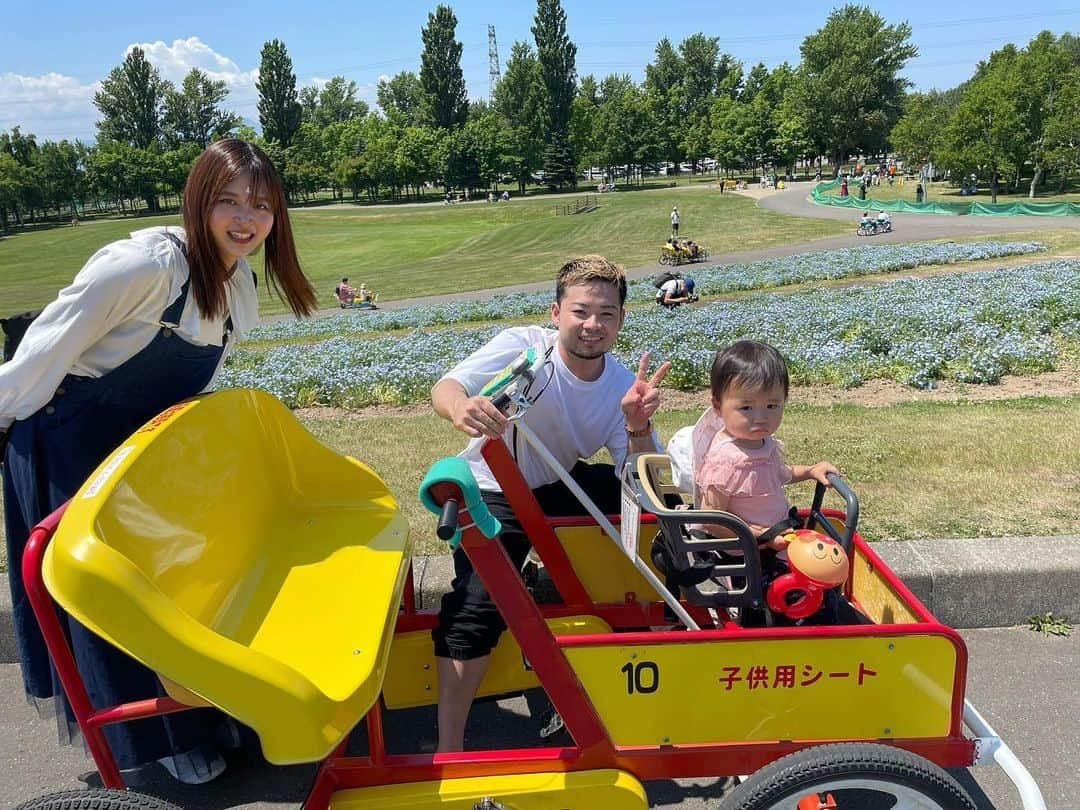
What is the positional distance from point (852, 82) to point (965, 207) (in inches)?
1690

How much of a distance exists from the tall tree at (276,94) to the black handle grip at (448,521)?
88347 mm

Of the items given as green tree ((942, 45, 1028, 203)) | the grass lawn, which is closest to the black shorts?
the grass lawn

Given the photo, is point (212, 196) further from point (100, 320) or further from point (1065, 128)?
point (1065, 128)

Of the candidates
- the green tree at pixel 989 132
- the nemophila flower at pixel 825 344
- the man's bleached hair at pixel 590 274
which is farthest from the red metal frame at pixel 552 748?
the green tree at pixel 989 132

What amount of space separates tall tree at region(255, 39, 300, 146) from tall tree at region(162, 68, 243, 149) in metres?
14.3

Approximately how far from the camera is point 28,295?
3322 cm

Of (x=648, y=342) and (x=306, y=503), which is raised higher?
(x=306, y=503)

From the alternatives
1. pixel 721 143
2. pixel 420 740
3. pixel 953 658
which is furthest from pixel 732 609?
pixel 721 143

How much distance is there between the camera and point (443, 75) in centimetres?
8050

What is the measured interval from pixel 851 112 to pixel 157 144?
69085 millimetres

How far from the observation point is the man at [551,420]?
8.80 feet

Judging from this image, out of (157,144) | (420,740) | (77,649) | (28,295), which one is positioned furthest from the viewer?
(157,144)

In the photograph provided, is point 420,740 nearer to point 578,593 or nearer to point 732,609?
point 578,593

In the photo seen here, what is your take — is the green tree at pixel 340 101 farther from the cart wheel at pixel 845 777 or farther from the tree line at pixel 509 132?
the cart wheel at pixel 845 777
